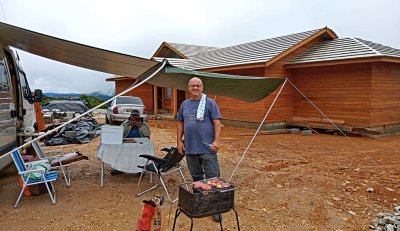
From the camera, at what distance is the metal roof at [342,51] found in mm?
10711

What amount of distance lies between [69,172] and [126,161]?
5.46 ft

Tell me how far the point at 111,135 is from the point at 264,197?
2626 mm

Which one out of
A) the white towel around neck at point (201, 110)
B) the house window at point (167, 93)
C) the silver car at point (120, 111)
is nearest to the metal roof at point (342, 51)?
the silver car at point (120, 111)

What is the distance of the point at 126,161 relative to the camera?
5.10m

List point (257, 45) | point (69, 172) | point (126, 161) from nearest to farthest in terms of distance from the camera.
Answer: point (126, 161) → point (69, 172) → point (257, 45)

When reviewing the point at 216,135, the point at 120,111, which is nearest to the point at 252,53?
the point at 120,111

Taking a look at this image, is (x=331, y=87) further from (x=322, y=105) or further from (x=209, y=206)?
(x=209, y=206)

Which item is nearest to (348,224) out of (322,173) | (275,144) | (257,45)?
(322,173)

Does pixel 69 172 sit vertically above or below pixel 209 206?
below

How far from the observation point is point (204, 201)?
293cm

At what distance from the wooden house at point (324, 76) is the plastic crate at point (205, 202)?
8984 millimetres

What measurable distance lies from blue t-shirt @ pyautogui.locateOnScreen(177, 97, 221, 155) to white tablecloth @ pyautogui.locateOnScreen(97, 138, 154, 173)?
1.44 m

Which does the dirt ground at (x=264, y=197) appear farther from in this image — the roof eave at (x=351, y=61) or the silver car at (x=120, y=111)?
the silver car at (x=120, y=111)

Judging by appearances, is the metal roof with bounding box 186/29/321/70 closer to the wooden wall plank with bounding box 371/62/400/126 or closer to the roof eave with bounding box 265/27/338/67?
the roof eave with bounding box 265/27/338/67
